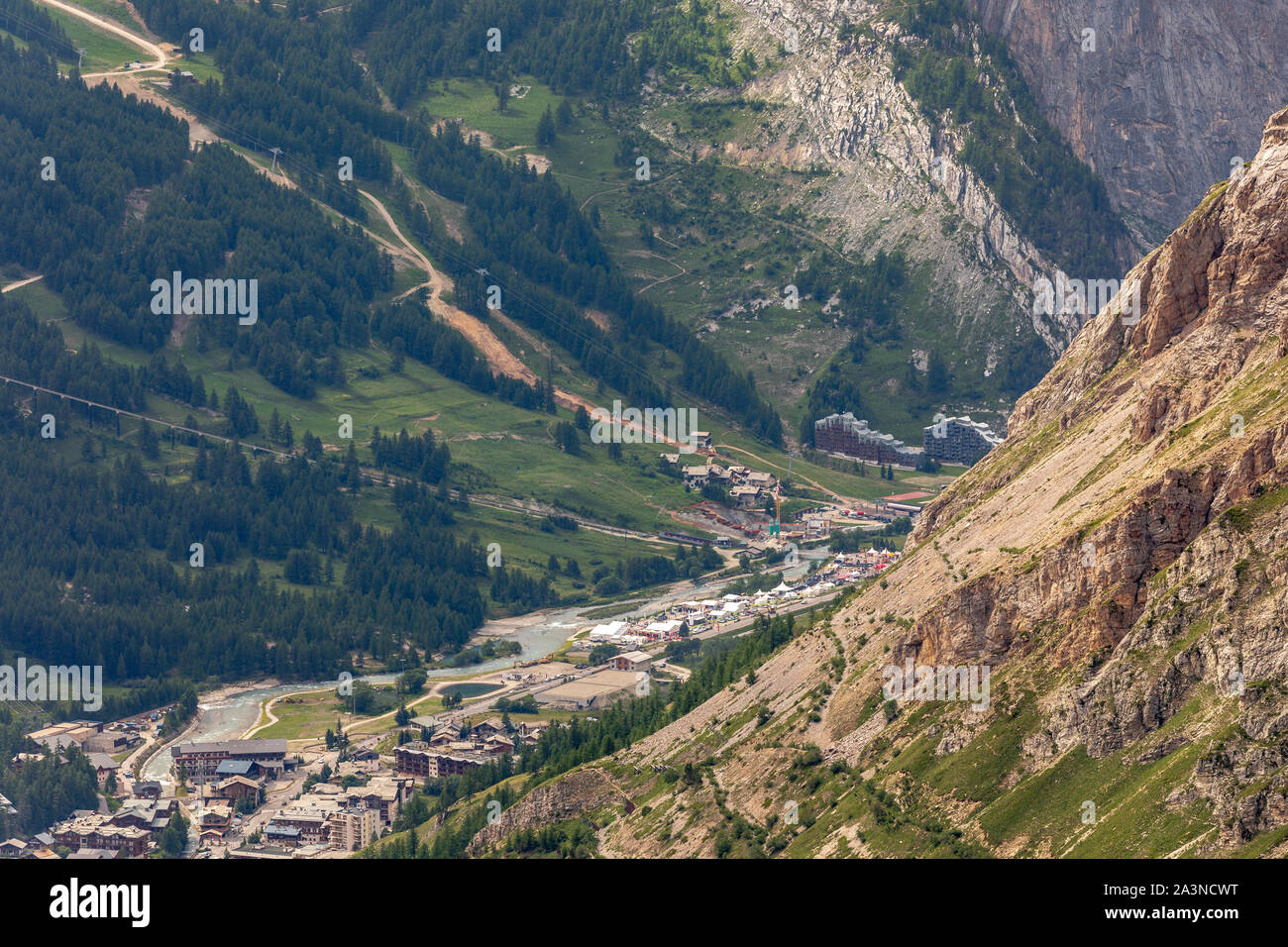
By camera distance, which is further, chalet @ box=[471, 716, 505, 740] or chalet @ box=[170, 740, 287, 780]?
chalet @ box=[471, 716, 505, 740]

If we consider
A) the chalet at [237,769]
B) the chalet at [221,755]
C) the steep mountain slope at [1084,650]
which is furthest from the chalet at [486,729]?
the steep mountain slope at [1084,650]

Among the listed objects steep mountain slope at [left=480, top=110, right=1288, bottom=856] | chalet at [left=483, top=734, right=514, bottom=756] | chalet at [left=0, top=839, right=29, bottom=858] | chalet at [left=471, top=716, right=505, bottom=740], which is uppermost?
steep mountain slope at [left=480, top=110, right=1288, bottom=856]

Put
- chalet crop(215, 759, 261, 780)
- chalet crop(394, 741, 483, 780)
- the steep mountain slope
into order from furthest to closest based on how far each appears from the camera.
A: chalet crop(215, 759, 261, 780) → chalet crop(394, 741, 483, 780) → the steep mountain slope

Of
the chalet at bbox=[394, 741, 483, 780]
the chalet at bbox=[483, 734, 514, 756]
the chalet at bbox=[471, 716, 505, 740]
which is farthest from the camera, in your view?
the chalet at bbox=[471, 716, 505, 740]

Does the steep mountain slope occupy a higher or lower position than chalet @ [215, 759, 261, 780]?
higher

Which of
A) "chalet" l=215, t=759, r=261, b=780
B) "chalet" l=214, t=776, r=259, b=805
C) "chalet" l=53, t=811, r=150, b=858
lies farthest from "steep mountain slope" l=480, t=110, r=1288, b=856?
"chalet" l=215, t=759, r=261, b=780

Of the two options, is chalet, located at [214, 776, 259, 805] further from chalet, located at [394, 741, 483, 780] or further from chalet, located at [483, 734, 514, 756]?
chalet, located at [483, 734, 514, 756]

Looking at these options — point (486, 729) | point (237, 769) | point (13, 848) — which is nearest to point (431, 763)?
point (486, 729)
